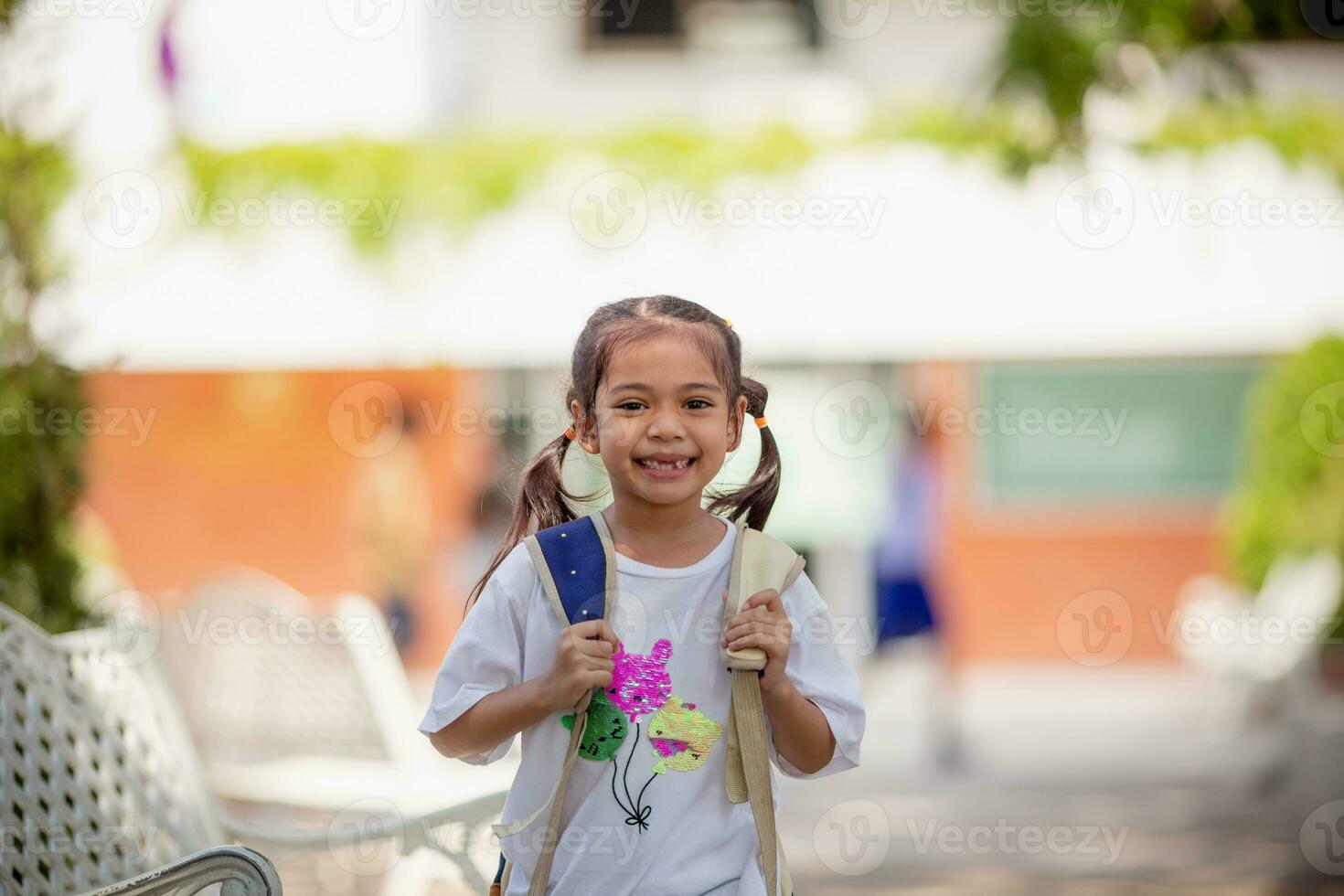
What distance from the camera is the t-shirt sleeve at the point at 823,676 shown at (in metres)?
2.11

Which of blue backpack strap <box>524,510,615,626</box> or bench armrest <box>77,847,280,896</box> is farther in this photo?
bench armrest <box>77,847,280,896</box>

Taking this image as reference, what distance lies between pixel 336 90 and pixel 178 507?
3676 millimetres

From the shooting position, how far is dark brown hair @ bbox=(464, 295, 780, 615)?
2137 mm

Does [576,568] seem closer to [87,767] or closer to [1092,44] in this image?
[87,767]

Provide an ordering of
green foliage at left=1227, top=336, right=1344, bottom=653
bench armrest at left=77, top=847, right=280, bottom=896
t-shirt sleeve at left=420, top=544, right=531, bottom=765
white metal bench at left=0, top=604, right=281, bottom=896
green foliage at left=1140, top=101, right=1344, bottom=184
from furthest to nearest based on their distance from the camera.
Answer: green foliage at left=1140, top=101, right=1344, bottom=184 → green foliage at left=1227, top=336, right=1344, bottom=653 → white metal bench at left=0, top=604, right=281, bottom=896 → bench armrest at left=77, top=847, right=280, bottom=896 → t-shirt sleeve at left=420, top=544, right=531, bottom=765

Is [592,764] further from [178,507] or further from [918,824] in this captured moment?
[178,507]

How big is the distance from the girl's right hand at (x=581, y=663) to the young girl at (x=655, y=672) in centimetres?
2

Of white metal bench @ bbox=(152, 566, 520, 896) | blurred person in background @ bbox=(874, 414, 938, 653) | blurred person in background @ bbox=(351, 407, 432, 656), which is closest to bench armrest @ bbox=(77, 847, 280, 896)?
white metal bench @ bbox=(152, 566, 520, 896)

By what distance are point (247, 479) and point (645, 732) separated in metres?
10.4

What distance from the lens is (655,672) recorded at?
208 cm

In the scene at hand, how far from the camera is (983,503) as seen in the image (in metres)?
11.8

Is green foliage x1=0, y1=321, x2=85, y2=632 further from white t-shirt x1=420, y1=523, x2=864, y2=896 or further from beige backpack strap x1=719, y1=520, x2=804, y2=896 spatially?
beige backpack strap x1=719, y1=520, x2=804, y2=896

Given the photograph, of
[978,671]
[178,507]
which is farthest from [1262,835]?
[178,507]

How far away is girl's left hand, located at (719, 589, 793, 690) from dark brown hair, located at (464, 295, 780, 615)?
1.09ft
